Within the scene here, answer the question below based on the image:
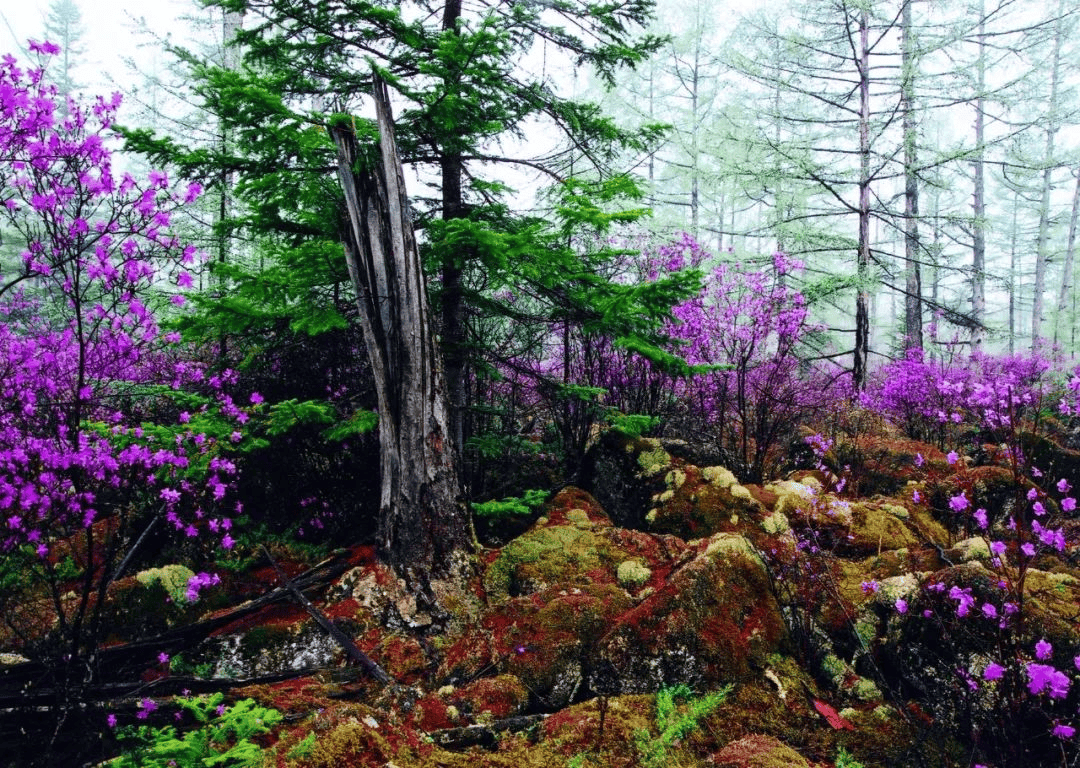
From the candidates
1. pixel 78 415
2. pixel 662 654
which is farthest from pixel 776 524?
pixel 78 415

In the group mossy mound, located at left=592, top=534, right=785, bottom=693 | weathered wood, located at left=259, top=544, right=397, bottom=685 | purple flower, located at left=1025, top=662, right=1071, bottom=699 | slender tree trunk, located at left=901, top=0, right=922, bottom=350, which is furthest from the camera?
slender tree trunk, located at left=901, top=0, right=922, bottom=350

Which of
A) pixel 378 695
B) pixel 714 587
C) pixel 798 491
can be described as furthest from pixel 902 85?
pixel 378 695

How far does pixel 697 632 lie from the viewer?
2803 mm

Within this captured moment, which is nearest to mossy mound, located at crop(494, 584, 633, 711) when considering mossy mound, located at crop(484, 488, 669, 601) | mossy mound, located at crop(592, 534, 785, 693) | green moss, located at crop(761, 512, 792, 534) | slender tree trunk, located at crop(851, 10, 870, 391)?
mossy mound, located at crop(592, 534, 785, 693)

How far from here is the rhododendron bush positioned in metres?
2.76

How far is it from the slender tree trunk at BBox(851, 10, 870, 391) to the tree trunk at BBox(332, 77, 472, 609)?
885 cm

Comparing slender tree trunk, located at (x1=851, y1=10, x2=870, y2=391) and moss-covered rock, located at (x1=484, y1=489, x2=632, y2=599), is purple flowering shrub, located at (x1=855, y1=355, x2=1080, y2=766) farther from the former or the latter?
slender tree trunk, located at (x1=851, y1=10, x2=870, y2=391)

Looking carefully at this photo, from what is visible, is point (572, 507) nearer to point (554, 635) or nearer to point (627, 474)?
point (627, 474)

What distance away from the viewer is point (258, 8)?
421cm

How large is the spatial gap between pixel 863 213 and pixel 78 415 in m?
11.9

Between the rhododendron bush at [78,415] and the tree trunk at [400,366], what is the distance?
3.31 ft

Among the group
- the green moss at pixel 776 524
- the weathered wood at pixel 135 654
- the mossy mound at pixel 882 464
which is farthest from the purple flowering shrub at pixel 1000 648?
the weathered wood at pixel 135 654

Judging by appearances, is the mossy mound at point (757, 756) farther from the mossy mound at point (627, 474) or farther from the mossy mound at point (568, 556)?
the mossy mound at point (627, 474)

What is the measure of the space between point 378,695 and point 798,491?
3.87m
